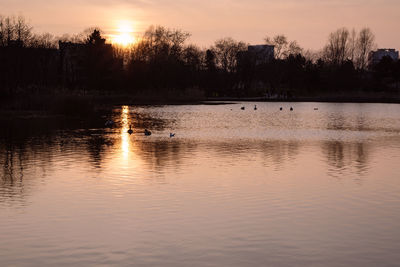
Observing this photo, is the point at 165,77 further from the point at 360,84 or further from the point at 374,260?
the point at 374,260

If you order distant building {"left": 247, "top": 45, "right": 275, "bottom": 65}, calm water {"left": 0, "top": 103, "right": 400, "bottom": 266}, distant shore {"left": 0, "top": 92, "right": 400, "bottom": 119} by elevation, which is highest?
distant building {"left": 247, "top": 45, "right": 275, "bottom": 65}

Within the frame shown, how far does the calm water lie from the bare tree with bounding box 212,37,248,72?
299 ft

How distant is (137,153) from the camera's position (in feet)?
83.8

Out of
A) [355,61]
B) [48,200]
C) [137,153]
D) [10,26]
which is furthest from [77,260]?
[355,61]

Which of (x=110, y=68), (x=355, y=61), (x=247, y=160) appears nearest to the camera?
(x=247, y=160)

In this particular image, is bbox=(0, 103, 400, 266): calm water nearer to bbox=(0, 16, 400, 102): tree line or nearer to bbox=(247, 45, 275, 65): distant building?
bbox=(0, 16, 400, 102): tree line

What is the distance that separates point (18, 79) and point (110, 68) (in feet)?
112

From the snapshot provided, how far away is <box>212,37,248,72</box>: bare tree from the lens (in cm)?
11881

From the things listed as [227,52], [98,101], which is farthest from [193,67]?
[98,101]

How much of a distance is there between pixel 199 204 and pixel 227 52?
108 m

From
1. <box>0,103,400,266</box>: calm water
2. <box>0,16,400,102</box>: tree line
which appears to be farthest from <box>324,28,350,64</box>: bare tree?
<box>0,103,400,266</box>: calm water

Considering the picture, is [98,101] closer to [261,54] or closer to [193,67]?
[193,67]

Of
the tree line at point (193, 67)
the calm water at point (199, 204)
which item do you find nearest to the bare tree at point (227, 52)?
the tree line at point (193, 67)

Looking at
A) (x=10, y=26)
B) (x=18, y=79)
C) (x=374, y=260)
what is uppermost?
(x=10, y=26)
